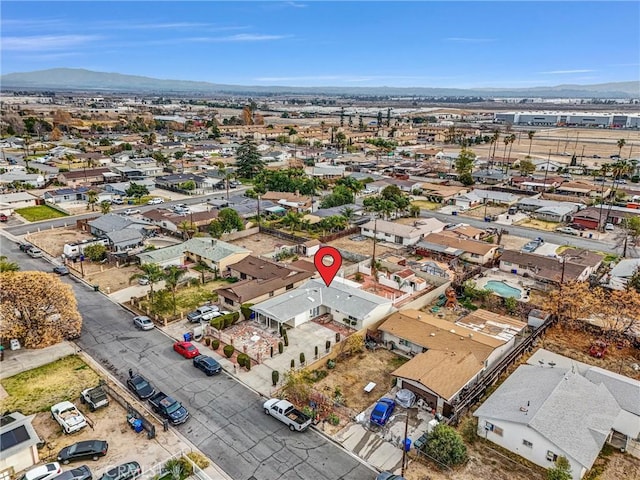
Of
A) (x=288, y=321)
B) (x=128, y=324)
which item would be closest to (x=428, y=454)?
(x=288, y=321)

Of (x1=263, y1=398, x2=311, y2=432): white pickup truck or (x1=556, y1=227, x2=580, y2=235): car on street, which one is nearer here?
(x1=263, y1=398, x2=311, y2=432): white pickup truck

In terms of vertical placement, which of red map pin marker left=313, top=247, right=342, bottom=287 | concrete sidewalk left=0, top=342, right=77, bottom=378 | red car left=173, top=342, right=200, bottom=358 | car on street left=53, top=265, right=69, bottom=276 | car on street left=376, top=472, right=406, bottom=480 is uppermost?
red map pin marker left=313, top=247, right=342, bottom=287

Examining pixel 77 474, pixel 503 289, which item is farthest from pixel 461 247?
pixel 77 474

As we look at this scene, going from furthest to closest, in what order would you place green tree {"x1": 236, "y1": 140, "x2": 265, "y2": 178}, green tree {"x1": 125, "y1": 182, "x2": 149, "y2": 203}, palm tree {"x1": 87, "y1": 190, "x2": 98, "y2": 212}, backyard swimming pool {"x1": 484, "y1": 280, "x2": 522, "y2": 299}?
green tree {"x1": 236, "y1": 140, "x2": 265, "y2": 178} → green tree {"x1": 125, "y1": 182, "x2": 149, "y2": 203} → palm tree {"x1": 87, "y1": 190, "x2": 98, "y2": 212} → backyard swimming pool {"x1": 484, "y1": 280, "x2": 522, "y2": 299}

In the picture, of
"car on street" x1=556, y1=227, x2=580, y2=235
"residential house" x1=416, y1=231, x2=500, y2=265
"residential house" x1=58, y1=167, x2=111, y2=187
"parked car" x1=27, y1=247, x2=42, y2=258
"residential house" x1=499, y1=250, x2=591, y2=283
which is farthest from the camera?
"residential house" x1=58, y1=167, x2=111, y2=187

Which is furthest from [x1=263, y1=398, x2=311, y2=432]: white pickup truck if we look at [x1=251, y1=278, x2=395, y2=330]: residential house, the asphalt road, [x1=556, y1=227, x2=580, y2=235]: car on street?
[x1=556, y1=227, x2=580, y2=235]: car on street

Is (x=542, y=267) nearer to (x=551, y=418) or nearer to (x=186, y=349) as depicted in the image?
(x=551, y=418)

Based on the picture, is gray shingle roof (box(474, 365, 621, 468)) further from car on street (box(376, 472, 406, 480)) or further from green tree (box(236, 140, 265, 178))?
green tree (box(236, 140, 265, 178))
